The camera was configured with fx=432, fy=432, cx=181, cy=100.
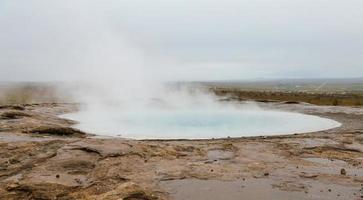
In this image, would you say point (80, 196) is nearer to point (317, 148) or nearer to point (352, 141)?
point (317, 148)

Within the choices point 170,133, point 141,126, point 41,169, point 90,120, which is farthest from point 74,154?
point 90,120

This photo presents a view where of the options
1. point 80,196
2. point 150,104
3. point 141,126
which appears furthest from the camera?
point 150,104

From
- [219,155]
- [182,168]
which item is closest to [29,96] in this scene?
[219,155]

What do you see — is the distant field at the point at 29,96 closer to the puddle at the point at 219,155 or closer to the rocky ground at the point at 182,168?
the rocky ground at the point at 182,168

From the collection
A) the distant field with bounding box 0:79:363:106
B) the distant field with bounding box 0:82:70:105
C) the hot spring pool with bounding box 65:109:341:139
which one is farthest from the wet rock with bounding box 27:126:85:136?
the distant field with bounding box 0:82:70:105

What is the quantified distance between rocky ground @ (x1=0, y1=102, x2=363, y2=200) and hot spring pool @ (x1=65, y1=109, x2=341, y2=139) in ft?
7.83

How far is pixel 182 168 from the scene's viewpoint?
11078mm

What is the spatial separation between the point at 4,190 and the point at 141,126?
38.3ft

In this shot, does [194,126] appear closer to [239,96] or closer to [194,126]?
[194,126]

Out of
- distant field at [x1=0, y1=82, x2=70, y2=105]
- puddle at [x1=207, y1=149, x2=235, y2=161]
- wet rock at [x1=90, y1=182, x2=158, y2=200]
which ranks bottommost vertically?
wet rock at [x1=90, y1=182, x2=158, y2=200]

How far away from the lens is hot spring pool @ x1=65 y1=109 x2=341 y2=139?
18094 millimetres

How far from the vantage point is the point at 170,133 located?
59.8 feet

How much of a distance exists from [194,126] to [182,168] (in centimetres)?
970

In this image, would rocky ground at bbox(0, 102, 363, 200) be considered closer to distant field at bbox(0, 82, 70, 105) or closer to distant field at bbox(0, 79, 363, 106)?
distant field at bbox(0, 79, 363, 106)
